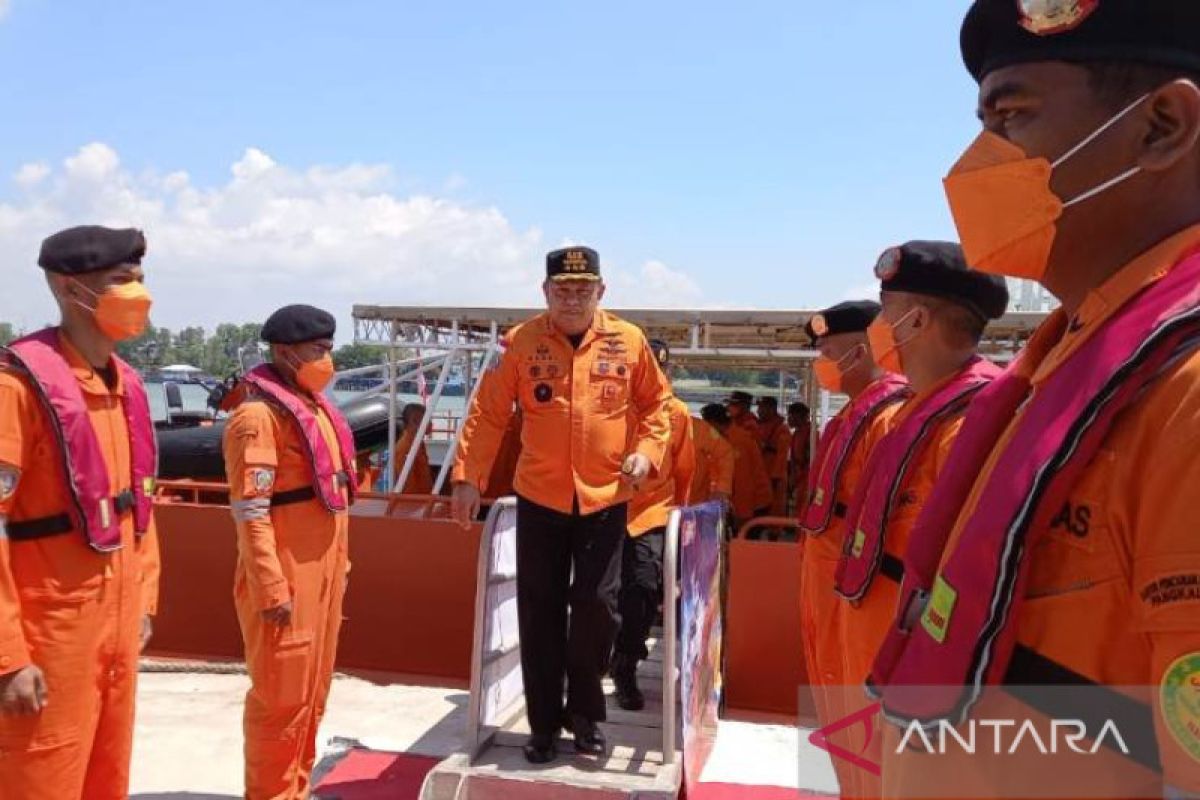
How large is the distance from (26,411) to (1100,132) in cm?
287

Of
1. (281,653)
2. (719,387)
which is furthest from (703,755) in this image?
(719,387)

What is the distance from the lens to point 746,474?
8.95 metres

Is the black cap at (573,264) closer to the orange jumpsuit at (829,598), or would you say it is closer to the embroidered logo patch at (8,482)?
the orange jumpsuit at (829,598)

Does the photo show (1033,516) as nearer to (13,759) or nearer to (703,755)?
(13,759)

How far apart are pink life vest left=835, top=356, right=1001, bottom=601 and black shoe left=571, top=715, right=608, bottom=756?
5.83 ft

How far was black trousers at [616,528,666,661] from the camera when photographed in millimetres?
4672

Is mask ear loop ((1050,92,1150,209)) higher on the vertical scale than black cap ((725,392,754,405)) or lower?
higher

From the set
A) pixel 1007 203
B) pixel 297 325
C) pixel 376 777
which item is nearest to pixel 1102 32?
pixel 1007 203

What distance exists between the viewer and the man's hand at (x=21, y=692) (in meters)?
2.45

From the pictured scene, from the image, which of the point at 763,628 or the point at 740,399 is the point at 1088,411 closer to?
the point at 763,628

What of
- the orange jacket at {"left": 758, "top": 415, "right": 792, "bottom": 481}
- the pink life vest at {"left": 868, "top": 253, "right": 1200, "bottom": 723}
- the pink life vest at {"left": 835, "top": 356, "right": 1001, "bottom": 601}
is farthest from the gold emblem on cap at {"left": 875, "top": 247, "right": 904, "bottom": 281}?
the orange jacket at {"left": 758, "top": 415, "right": 792, "bottom": 481}

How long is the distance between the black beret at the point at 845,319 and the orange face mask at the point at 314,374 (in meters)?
2.17

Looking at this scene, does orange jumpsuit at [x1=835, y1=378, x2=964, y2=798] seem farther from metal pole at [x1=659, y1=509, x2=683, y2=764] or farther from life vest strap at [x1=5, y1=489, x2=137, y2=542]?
life vest strap at [x1=5, y1=489, x2=137, y2=542]

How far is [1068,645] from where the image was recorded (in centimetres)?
89
